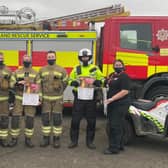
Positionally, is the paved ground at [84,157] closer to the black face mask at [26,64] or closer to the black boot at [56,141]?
the black boot at [56,141]

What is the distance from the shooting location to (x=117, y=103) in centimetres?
644

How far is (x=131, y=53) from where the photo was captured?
28.9 feet

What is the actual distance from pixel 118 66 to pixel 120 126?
93 cm

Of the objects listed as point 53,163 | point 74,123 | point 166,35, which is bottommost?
point 53,163

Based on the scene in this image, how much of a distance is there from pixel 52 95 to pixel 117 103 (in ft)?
3.69

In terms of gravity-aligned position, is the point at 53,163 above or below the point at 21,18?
below

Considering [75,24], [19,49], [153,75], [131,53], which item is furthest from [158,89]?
[19,49]

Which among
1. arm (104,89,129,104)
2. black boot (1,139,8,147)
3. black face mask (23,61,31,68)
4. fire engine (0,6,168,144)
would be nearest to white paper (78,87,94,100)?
arm (104,89,129,104)

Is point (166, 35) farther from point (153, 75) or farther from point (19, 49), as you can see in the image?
point (19, 49)

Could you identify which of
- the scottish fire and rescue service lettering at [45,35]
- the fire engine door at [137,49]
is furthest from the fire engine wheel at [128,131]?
the scottish fire and rescue service lettering at [45,35]

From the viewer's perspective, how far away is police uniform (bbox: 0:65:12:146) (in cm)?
679

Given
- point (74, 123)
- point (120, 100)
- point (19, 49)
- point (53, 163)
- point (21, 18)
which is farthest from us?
point (21, 18)

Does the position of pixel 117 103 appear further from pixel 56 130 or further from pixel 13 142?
pixel 13 142

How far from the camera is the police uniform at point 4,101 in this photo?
6785 millimetres
